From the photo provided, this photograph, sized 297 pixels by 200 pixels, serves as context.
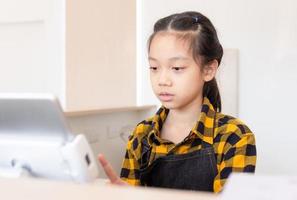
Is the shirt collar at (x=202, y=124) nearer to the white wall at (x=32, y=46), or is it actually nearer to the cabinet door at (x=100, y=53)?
the cabinet door at (x=100, y=53)

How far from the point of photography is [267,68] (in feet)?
5.54

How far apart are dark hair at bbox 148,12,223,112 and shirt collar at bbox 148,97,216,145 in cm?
6

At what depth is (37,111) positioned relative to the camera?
0.39 metres

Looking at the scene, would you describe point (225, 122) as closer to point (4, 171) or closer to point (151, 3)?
point (4, 171)

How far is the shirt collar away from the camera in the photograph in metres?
0.92

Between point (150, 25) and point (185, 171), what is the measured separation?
1.10m

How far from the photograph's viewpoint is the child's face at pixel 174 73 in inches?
36.5

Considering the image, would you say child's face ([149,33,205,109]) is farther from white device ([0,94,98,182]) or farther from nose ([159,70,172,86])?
white device ([0,94,98,182])

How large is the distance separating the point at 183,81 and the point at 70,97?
82 cm

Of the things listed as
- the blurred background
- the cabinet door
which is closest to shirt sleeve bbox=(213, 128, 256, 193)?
the blurred background

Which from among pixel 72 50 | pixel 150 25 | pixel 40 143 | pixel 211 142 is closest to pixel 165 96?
pixel 211 142

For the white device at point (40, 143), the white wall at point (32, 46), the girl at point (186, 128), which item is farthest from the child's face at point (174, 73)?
the white wall at point (32, 46)

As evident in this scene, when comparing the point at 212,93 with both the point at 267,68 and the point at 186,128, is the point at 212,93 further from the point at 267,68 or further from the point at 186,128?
the point at 267,68

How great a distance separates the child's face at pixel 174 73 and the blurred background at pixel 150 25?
0.54m
